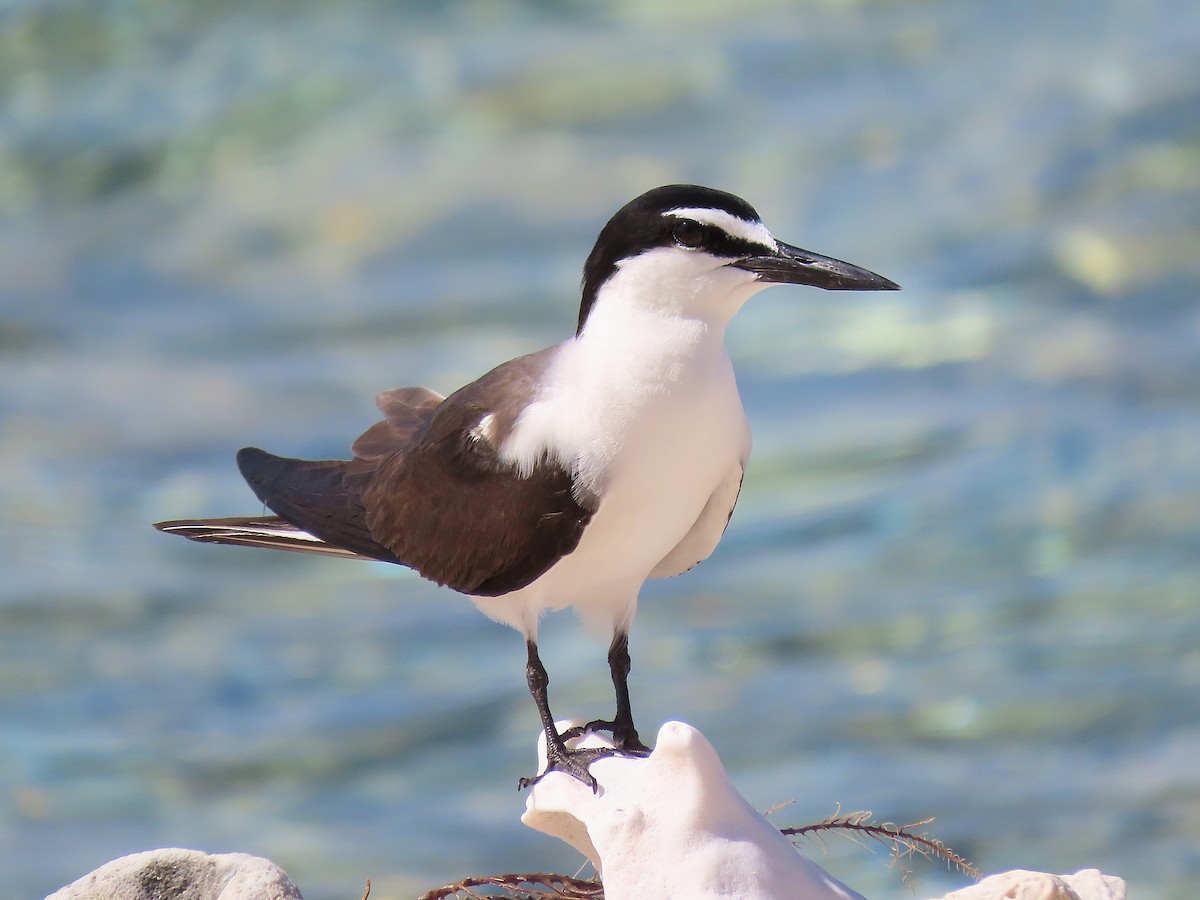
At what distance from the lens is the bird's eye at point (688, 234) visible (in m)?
4.91

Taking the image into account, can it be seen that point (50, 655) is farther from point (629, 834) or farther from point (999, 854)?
point (629, 834)

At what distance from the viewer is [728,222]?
16.0 ft

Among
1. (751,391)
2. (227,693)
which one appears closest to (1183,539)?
(751,391)

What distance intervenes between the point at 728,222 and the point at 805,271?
0.25m

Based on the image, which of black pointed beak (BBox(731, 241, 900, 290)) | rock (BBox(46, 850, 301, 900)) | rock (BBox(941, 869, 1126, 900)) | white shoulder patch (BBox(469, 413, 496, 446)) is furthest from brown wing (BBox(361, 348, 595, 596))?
rock (BBox(941, 869, 1126, 900))

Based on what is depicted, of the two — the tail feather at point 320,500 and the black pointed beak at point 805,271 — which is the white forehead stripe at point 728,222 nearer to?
the black pointed beak at point 805,271

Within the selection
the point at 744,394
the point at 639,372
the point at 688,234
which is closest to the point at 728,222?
the point at 688,234

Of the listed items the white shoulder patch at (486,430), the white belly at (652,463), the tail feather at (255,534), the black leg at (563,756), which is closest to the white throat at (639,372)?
the white belly at (652,463)

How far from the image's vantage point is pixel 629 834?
4.53 meters

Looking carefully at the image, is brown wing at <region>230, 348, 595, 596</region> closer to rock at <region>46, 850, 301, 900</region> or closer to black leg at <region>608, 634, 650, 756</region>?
black leg at <region>608, 634, 650, 756</region>

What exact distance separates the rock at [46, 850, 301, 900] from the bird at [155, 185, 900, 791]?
2.55 feet

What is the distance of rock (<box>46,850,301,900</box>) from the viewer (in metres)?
4.93

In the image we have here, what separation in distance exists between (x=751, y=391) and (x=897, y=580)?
A: 2.55m

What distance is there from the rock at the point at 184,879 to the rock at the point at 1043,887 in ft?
6.21
